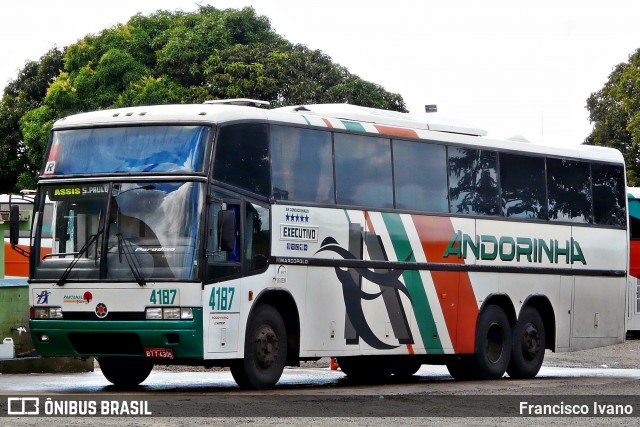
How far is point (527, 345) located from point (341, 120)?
17.5 feet

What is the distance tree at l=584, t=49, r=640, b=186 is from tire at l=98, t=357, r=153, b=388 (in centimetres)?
4106

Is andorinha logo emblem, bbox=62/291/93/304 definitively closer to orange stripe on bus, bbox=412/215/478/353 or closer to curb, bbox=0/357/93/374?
curb, bbox=0/357/93/374

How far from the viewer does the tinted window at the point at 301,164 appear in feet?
59.3

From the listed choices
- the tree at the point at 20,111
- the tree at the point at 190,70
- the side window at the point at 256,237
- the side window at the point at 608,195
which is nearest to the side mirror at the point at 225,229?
the side window at the point at 256,237

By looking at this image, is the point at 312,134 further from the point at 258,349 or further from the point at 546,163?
the point at 546,163

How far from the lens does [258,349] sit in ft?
57.6

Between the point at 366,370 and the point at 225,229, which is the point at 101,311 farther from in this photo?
the point at 366,370

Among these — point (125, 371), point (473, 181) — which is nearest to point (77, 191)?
point (125, 371)

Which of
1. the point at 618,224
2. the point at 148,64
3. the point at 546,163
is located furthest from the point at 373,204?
the point at 148,64

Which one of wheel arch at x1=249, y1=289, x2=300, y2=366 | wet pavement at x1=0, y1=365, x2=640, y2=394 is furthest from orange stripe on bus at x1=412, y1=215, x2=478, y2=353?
wheel arch at x1=249, y1=289, x2=300, y2=366

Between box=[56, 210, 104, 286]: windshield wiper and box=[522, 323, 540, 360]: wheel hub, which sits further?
box=[522, 323, 540, 360]: wheel hub

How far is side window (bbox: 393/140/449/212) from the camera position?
20.3 meters

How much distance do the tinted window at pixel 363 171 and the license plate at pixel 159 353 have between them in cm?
359

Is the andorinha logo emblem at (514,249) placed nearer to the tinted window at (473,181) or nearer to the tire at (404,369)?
the tinted window at (473,181)
